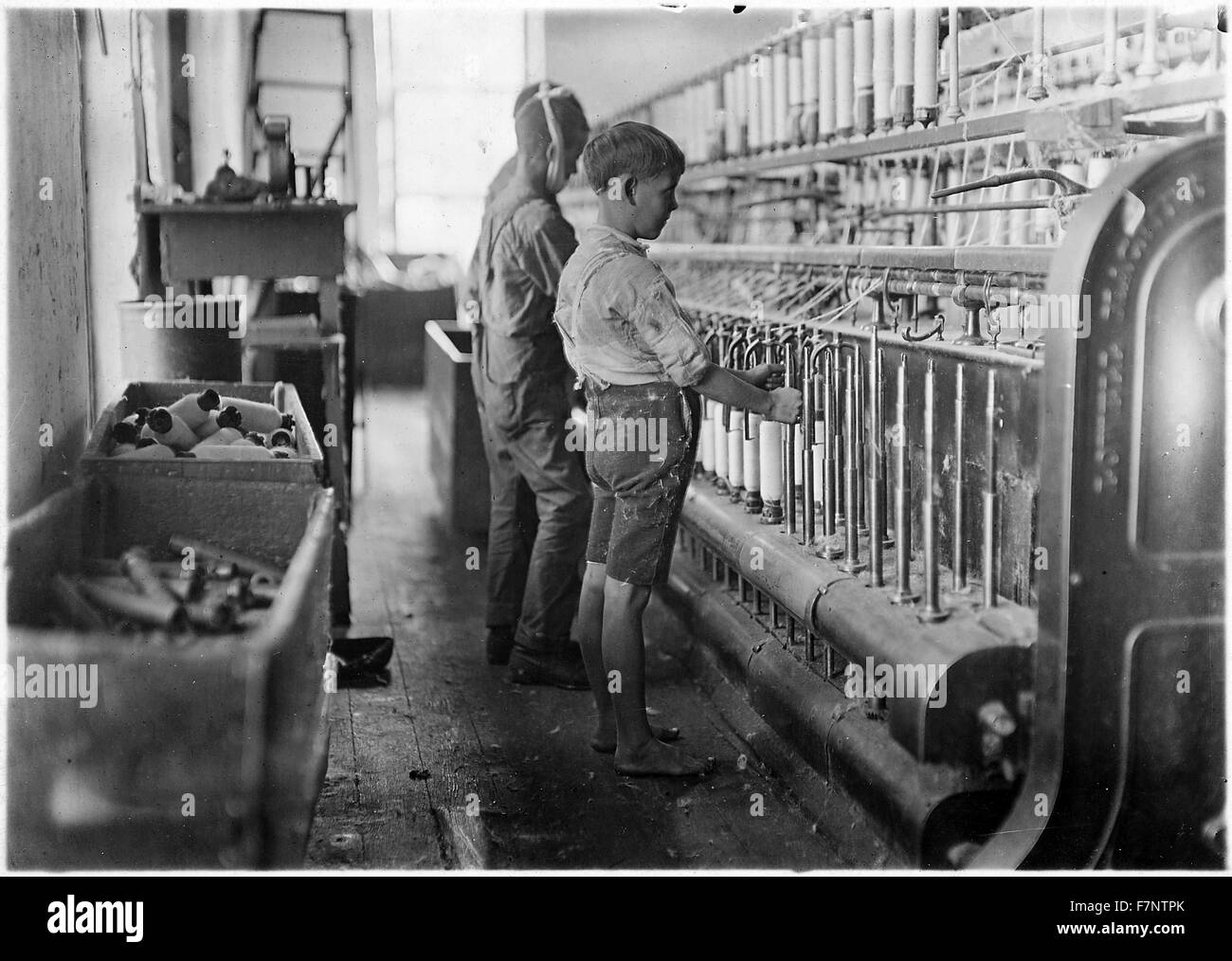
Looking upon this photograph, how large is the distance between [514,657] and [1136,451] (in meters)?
2.03

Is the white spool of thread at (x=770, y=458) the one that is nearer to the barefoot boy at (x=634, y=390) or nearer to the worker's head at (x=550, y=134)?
the barefoot boy at (x=634, y=390)

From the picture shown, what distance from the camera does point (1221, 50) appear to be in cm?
296

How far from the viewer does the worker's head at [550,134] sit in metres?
3.56

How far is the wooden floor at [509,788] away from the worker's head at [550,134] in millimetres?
1430

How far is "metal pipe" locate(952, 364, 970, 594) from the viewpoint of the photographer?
2432mm

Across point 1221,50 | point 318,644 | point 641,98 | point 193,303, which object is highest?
point 641,98

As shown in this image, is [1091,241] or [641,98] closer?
[1091,241]

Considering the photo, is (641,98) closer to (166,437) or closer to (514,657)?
(514,657)

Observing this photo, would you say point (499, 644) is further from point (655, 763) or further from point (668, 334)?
point (668, 334)

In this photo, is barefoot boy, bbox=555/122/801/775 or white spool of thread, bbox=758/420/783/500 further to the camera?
white spool of thread, bbox=758/420/783/500

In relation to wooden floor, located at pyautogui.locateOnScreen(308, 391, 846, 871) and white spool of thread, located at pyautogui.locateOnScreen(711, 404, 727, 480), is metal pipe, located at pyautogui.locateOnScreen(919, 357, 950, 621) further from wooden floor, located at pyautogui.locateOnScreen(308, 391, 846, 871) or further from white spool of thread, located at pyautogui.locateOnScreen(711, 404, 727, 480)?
white spool of thread, located at pyautogui.locateOnScreen(711, 404, 727, 480)

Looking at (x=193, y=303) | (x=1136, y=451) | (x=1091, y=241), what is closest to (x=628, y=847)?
(x=1136, y=451)

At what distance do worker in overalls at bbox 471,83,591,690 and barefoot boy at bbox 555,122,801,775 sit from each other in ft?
2.04

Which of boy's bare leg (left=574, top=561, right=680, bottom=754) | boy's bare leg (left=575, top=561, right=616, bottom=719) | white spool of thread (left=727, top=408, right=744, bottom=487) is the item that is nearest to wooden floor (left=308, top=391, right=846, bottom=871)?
boy's bare leg (left=574, top=561, right=680, bottom=754)
